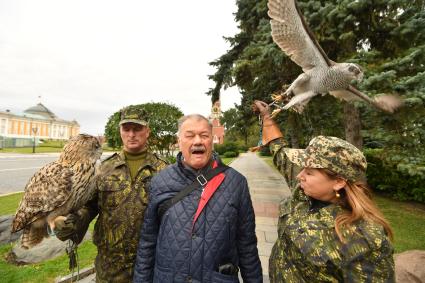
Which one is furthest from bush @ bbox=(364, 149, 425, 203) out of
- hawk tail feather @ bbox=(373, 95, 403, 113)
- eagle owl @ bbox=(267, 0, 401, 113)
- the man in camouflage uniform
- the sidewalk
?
the man in camouflage uniform

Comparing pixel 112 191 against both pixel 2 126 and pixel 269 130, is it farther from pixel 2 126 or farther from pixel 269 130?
pixel 2 126

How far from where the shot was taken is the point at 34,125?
267 feet

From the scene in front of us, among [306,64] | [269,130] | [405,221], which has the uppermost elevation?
[306,64]

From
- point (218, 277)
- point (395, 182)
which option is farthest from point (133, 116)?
point (395, 182)

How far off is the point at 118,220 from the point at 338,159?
1.60 metres

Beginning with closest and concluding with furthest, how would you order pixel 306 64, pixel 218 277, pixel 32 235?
pixel 218 277, pixel 32 235, pixel 306 64

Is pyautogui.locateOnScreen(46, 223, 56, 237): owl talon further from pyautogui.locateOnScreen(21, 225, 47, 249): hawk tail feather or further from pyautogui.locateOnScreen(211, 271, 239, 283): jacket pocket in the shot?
pyautogui.locateOnScreen(211, 271, 239, 283): jacket pocket

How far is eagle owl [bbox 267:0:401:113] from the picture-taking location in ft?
9.23

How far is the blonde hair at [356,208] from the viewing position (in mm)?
1346

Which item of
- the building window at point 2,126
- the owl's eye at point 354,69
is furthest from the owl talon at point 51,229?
the building window at point 2,126

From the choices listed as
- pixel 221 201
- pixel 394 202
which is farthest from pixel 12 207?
pixel 394 202

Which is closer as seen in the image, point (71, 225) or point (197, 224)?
point (197, 224)

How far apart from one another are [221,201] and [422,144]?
378 cm

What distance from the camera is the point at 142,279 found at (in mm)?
1794
